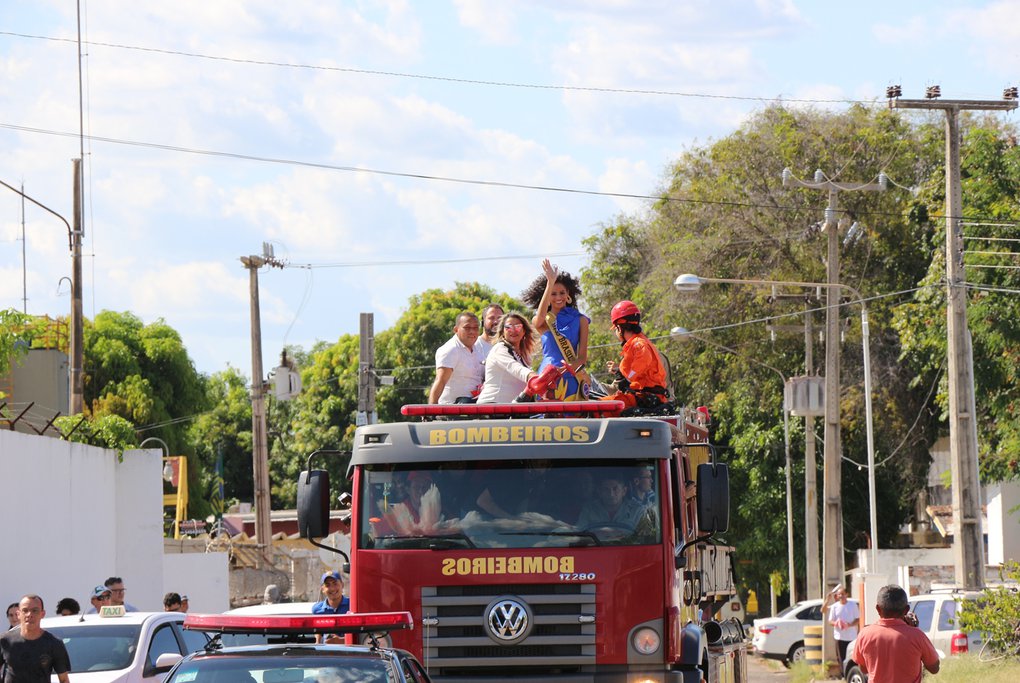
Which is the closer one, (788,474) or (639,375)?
(639,375)

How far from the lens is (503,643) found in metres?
10.9

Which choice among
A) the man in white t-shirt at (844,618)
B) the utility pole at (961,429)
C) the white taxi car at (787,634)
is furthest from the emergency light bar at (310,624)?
the white taxi car at (787,634)

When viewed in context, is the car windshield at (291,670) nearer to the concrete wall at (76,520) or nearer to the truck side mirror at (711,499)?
the truck side mirror at (711,499)

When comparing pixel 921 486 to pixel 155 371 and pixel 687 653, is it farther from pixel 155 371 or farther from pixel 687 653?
pixel 687 653

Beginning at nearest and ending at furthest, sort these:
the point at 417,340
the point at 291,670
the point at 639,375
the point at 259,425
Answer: the point at 291,670
the point at 639,375
the point at 259,425
the point at 417,340

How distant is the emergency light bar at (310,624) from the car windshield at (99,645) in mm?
6151

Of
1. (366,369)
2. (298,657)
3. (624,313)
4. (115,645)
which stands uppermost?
(366,369)

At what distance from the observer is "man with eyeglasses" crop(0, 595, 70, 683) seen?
40.5ft

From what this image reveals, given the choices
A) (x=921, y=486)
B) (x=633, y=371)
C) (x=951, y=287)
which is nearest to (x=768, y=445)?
(x=921, y=486)

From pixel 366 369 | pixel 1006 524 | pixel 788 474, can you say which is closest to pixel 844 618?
pixel 366 369

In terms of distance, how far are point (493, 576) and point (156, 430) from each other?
1806 inches

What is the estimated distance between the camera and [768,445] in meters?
44.8

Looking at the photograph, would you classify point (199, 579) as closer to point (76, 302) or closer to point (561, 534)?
point (76, 302)

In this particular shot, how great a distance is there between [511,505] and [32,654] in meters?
4.04
